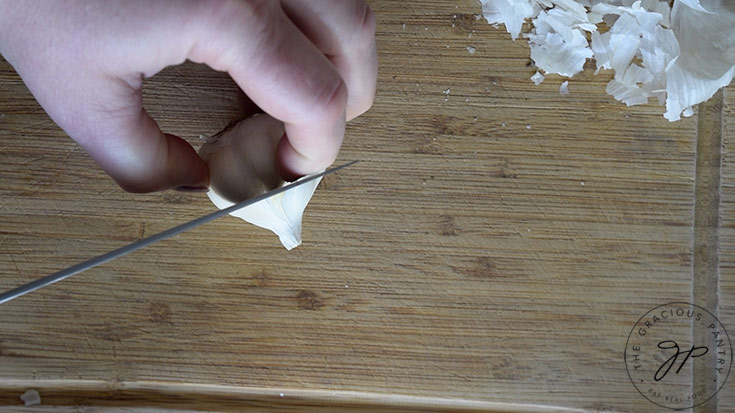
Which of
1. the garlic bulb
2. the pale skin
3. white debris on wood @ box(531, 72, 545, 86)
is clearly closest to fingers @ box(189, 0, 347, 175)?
the pale skin

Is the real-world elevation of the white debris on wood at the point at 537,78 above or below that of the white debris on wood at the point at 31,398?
above

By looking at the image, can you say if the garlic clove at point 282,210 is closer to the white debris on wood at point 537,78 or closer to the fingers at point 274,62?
the fingers at point 274,62

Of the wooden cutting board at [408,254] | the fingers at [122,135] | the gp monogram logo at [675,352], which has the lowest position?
the gp monogram logo at [675,352]

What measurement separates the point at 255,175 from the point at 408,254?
228 mm

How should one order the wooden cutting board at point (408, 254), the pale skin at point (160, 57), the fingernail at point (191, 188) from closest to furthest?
the pale skin at point (160, 57)
the fingernail at point (191, 188)
the wooden cutting board at point (408, 254)

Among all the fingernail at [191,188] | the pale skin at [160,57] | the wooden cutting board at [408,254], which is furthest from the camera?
the wooden cutting board at [408,254]

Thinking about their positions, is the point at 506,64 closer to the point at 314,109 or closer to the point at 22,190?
the point at 314,109

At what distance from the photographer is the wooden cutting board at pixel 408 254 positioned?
0.83m

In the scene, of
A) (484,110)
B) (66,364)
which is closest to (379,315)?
(484,110)

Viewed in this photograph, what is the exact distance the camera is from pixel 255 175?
76 centimetres

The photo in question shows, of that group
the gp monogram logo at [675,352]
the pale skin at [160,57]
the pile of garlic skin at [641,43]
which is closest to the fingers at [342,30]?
the pale skin at [160,57]

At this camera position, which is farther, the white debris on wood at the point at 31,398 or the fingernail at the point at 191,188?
the white debris on wood at the point at 31,398

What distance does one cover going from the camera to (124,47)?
1.85ft

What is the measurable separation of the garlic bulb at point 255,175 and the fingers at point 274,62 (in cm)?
16
